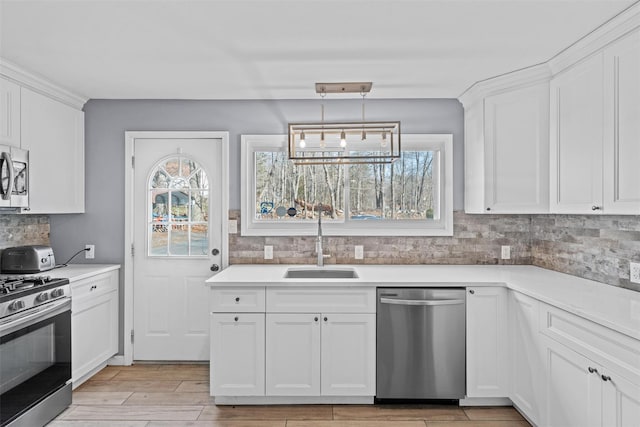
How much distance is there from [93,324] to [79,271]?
42 cm

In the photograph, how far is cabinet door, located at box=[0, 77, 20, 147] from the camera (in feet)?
8.63

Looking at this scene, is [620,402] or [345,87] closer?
[620,402]

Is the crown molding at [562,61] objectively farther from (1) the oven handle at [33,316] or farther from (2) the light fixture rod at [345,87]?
(1) the oven handle at [33,316]

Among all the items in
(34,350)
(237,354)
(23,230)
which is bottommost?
(237,354)

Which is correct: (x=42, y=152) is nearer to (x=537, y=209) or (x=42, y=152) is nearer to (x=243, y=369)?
(x=243, y=369)

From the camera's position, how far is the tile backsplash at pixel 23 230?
303cm

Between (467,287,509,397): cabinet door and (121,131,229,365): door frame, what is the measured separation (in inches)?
78.8

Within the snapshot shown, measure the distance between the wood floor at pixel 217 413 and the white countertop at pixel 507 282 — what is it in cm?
85

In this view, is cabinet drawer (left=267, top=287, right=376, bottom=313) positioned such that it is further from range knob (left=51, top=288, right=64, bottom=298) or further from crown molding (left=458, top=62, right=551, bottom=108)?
crown molding (left=458, top=62, right=551, bottom=108)

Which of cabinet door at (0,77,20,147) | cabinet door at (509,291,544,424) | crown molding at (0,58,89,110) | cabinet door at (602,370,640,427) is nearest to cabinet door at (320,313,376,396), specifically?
Result: cabinet door at (509,291,544,424)

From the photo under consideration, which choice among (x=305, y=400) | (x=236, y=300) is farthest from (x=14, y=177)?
(x=305, y=400)

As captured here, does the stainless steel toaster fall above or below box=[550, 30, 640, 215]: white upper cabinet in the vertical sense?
below

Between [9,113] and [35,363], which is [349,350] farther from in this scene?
[9,113]

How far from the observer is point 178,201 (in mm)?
3531
